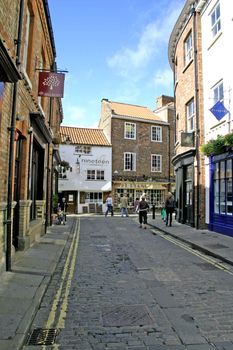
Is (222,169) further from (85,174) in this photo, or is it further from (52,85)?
(85,174)

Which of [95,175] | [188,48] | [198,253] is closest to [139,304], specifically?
[198,253]

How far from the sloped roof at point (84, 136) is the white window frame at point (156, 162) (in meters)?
5.34

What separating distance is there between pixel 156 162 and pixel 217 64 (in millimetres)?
21195

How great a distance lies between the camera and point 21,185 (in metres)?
8.77

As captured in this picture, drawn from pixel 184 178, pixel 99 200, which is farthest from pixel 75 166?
pixel 184 178

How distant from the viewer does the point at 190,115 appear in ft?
54.6

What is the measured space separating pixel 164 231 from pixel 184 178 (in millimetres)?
3675

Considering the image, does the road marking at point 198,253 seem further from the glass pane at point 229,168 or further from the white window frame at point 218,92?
the white window frame at point 218,92

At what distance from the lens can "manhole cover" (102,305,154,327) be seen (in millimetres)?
4234

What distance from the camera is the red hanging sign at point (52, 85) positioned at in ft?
32.9

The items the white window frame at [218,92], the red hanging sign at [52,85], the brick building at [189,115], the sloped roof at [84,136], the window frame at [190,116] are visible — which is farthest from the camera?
the sloped roof at [84,136]

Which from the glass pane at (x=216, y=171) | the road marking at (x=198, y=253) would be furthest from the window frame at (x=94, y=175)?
the glass pane at (x=216, y=171)

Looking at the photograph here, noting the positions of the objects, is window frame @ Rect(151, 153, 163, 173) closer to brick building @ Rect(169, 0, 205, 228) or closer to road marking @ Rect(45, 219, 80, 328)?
brick building @ Rect(169, 0, 205, 228)

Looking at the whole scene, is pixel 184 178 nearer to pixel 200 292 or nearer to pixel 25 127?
pixel 25 127
